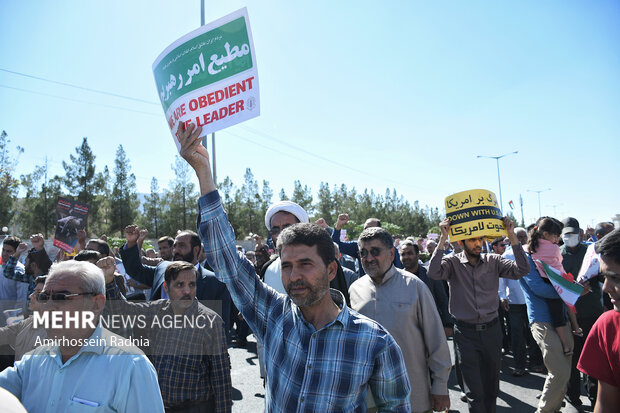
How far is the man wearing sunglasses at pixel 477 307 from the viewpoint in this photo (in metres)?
3.75

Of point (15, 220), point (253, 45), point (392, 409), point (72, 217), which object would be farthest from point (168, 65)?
point (15, 220)

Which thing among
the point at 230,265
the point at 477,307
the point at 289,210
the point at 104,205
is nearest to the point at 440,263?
the point at 477,307

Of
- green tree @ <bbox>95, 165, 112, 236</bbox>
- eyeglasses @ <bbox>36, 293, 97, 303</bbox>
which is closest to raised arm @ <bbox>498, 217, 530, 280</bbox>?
eyeglasses @ <bbox>36, 293, 97, 303</bbox>

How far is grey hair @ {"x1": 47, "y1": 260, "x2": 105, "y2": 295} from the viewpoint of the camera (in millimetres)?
1737

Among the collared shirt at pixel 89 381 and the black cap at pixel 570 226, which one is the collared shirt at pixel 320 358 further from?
the black cap at pixel 570 226

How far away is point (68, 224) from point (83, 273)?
5133 mm

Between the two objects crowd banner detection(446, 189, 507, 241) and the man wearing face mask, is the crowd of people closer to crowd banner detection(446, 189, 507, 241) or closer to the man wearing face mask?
the man wearing face mask

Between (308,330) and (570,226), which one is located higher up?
(570,226)

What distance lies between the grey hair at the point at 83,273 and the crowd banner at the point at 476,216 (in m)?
3.22

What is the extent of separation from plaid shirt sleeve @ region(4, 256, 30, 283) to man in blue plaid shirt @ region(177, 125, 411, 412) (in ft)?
17.5

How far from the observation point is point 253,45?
2.06m

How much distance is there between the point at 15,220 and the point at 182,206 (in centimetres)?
1347

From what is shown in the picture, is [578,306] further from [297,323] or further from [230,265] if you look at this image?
[230,265]

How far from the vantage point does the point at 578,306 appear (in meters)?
4.66
